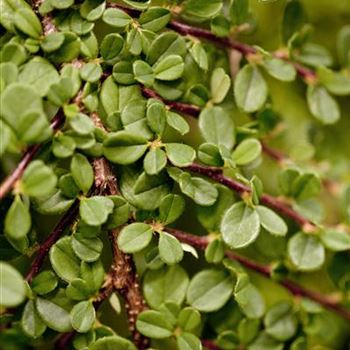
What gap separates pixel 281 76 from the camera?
865 millimetres

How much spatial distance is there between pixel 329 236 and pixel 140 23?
0.34m

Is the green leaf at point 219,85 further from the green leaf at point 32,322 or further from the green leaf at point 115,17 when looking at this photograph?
the green leaf at point 32,322

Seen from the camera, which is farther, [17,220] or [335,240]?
[335,240]

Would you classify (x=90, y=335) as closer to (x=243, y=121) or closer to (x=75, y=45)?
(x=75, y=45)

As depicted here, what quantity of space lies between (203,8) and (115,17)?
0.37ft

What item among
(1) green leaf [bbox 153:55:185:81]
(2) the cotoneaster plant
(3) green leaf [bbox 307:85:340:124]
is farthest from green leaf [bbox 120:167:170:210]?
(3) green leaf [bbox 307:85:340:124]

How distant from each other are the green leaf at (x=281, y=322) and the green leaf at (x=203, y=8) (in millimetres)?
379

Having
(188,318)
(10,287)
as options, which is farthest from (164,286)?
(10,287)

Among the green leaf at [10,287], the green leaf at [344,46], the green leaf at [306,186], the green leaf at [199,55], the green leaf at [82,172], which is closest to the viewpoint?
the green leaf at [10,287]

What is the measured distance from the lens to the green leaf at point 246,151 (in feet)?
2.55

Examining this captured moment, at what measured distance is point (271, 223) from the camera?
753 millimetres

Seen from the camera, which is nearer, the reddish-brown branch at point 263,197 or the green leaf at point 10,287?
the green leaf at point 10,287

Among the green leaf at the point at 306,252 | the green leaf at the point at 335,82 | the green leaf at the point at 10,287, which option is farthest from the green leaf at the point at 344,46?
the green leaf at the point at 10,287

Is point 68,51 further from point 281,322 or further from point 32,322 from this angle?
point 281,322
